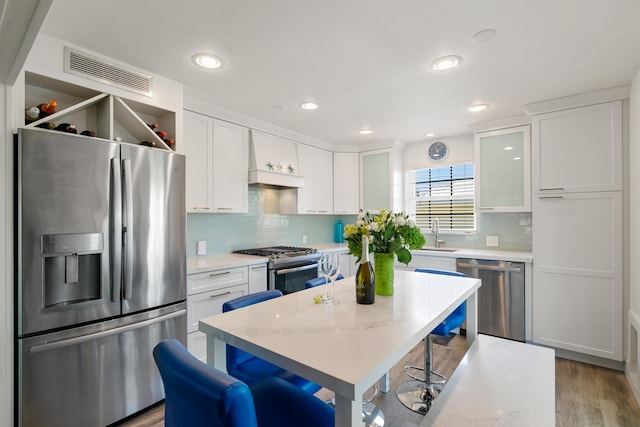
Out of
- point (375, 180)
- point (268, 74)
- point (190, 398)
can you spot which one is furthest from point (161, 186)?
point (375, 180)

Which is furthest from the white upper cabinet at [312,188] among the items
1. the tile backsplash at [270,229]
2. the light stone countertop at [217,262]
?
the light stone countertop at [217,262]

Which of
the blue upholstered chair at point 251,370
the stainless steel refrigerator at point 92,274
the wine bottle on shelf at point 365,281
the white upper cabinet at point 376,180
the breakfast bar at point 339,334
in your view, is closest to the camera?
the breakfast bar at point 339,334

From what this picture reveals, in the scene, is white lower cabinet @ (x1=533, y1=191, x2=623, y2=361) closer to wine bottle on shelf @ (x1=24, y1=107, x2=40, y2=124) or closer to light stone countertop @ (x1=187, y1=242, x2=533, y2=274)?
light stone countertop @ (x1=187, y1=242, x2=533, y2=274)

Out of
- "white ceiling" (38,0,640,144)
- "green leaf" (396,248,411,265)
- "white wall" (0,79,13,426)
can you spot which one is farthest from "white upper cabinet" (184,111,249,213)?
"green leaf" (396,248,411,265)

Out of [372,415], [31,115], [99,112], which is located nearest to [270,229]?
[99,112]

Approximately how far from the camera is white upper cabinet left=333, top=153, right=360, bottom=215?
15.1ft

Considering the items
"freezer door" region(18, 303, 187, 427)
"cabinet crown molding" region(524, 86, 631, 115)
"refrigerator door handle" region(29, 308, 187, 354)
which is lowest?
"freezer door" region(18, 303, 187, 427)

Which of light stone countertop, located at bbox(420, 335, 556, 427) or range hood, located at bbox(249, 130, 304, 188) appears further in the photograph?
range hood, located at bbox(249, 130, 304, 188)

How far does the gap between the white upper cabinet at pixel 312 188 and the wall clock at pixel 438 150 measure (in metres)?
1.42

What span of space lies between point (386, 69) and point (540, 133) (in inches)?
72.9

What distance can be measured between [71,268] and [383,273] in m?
1.79

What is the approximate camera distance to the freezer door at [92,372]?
66.5 inches

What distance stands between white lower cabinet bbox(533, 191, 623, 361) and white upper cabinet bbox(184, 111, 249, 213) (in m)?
3.00

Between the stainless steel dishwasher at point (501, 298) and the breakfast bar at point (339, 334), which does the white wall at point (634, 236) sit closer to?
the stainless steel dishwasher at point (501, 298)
